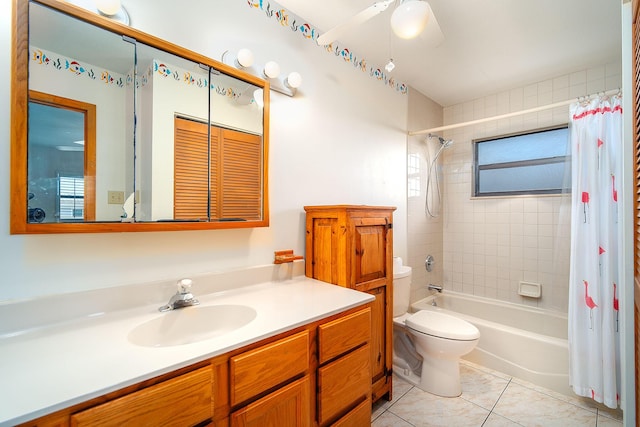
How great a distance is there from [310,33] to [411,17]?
81cm

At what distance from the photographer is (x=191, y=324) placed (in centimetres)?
116

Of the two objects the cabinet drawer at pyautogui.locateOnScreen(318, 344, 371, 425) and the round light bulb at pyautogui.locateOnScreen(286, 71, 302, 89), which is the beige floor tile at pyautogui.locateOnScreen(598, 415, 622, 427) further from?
the round light bulb at pyautogui.locateOnScreen(286, 71, 302, 89)

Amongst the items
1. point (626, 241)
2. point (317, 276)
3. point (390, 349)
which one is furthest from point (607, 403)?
point (317, 276)

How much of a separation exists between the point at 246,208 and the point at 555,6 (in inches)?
83.2

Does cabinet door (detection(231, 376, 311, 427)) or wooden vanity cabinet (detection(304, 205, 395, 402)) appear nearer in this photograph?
cabinet door (detection(231, 376, 311, 427))

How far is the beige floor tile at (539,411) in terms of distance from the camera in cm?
160

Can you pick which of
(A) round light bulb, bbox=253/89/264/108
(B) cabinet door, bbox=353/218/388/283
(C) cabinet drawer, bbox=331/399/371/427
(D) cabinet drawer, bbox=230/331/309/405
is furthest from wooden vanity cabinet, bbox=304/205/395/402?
(A) round light bulb, bbox=253/89/264/108

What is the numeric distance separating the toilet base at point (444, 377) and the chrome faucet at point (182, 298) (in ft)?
5.38

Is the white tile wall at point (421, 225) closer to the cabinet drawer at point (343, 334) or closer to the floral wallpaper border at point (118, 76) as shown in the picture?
the cabinet drawer at point (343, 334)

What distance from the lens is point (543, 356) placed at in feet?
6.41

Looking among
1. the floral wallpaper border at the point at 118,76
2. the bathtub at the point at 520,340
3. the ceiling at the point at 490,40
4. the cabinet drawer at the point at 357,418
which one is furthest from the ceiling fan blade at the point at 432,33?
the bathtub at the point at 520,340

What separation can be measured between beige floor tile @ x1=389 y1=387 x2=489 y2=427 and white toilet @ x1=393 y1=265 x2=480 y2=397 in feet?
0.24

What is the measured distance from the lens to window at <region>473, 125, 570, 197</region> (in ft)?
7.86

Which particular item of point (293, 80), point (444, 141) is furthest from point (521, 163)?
point (293, 80)
